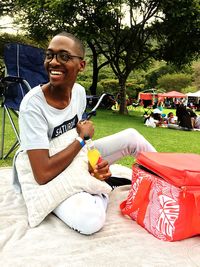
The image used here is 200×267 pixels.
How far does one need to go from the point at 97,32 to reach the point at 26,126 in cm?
1339

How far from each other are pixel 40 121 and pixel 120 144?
74 centimetres

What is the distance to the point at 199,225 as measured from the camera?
198cm

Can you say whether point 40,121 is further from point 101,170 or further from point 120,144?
point 120,144

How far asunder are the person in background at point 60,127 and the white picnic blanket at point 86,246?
0.09m

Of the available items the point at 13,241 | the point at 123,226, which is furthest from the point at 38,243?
the point at 123,226

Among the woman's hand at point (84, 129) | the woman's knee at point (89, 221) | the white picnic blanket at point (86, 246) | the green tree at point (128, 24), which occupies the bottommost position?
the white picnic blanket at point (86, 246)

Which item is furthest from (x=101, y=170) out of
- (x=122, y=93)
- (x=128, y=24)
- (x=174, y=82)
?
(x=174, y=82)

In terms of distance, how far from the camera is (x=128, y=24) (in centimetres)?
1700

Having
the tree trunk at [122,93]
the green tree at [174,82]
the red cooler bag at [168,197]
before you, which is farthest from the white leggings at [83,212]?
the green tree at [174,82]

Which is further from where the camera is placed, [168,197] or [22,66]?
[22,66]

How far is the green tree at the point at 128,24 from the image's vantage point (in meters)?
13.4

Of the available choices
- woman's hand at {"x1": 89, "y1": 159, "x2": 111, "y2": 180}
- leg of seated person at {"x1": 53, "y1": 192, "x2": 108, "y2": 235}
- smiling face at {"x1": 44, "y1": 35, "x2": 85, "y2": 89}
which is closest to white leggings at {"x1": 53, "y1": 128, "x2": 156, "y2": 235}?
leg of seated person at {"x1": 53, "y1": 192, "x2": 108, "y2": 235}

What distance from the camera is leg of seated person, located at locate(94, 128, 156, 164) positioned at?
2.57 m

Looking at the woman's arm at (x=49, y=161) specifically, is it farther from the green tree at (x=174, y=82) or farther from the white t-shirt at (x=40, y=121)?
the green tree at (x=174, y=82)
